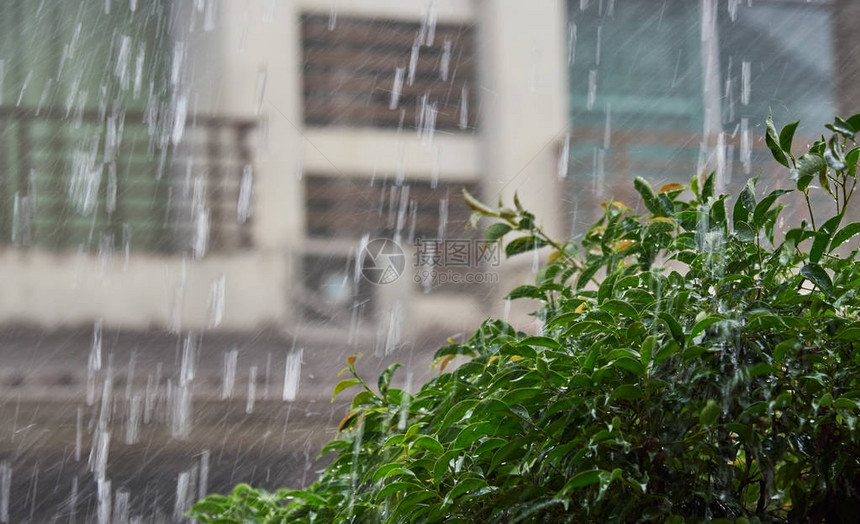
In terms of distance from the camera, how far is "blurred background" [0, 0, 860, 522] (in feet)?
8.09

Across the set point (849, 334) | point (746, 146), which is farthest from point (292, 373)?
point (849, 334)

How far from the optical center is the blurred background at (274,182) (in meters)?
2.47

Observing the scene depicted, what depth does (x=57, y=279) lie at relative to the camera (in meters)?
3.14

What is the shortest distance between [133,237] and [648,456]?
120 inches

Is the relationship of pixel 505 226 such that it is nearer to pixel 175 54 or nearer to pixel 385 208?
pixel 385 208

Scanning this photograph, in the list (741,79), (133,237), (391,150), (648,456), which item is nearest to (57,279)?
(133,237)

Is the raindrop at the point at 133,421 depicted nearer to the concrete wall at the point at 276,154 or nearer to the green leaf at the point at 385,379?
the concrete wall at the point at 276,154

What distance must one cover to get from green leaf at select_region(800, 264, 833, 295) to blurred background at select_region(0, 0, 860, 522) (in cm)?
164

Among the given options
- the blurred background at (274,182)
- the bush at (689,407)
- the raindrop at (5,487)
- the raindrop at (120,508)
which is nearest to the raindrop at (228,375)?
the blurred background at (274,182)

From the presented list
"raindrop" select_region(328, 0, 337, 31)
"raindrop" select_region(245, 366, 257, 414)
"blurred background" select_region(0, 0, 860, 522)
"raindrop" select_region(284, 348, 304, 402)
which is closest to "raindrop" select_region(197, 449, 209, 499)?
"blurred background" select_region(0, 0, 860, 522)

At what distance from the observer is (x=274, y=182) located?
3.24 meters

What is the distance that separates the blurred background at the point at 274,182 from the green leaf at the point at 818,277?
1.64 metres

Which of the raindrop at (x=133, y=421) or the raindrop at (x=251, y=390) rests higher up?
the raindrop at (x=251, y=390)

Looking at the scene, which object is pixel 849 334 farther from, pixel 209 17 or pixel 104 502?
pixel 209 17
